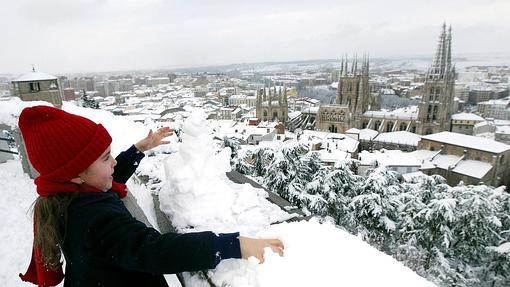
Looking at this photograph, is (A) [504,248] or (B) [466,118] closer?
(A) [504,248]

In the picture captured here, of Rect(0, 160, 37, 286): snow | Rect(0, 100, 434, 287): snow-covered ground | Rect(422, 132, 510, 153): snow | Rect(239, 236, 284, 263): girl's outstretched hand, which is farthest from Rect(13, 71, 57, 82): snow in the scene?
Rect(422, 132, 510, 153): snow

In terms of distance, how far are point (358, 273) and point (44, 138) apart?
1.71 m

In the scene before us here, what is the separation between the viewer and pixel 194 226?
225cm

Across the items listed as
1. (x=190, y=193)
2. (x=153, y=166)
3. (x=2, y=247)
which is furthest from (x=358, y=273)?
(x=2, y=247)

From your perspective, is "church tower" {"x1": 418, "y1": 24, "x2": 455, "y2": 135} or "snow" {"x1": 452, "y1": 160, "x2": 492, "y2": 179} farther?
"church tower" {"x1": 418, "y1": 24, "x2": 455, "y2": 135}

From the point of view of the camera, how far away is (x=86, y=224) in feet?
4.09

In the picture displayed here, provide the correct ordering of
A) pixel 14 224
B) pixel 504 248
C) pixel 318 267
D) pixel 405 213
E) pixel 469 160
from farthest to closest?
pixel 469 160 < pixel 405 213 < pixel 504 248 < pixel 14 224 < pixel 318 267

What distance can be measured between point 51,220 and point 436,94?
2122 inches

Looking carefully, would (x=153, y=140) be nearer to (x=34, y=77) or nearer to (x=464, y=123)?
(x=34, y=77)

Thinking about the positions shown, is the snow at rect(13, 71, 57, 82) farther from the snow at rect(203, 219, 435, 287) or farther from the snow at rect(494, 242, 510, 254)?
the snow at rect(494, 242, 510, 254)

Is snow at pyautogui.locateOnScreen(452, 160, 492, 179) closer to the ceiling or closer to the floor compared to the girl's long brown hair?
closer to the floor

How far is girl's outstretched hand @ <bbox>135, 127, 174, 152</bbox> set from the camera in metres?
2.51

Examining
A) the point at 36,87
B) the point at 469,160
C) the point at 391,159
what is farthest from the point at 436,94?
the point at 36,87

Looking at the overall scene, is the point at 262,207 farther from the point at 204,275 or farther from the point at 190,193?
the point at 204,275
